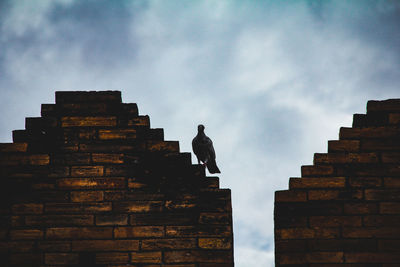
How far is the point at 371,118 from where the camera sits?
13.9ft

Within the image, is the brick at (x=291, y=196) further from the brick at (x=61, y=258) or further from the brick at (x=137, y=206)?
the brick at (x=61, y=258)

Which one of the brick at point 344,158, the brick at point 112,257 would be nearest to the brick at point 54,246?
A: the brick at point 112,257

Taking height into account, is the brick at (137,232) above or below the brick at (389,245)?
above

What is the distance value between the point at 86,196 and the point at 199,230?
967 mm

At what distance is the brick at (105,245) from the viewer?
3.95 meters

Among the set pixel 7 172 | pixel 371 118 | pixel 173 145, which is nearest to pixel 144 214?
pixel 173 145

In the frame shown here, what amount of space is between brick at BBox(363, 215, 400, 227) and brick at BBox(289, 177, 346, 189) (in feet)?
1.08

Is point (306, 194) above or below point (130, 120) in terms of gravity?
below

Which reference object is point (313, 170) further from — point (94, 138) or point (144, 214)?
point (94, 138)

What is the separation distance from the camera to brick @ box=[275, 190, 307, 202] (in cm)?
404

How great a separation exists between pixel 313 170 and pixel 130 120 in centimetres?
161

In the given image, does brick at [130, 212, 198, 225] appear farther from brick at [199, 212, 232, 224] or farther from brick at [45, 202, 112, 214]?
brick at [45, 202, 112, 214]

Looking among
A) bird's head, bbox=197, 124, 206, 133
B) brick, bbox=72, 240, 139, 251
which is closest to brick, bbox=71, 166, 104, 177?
brick, bbox=72, 240, 139, 251

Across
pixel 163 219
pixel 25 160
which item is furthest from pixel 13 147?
pixel 163 219
